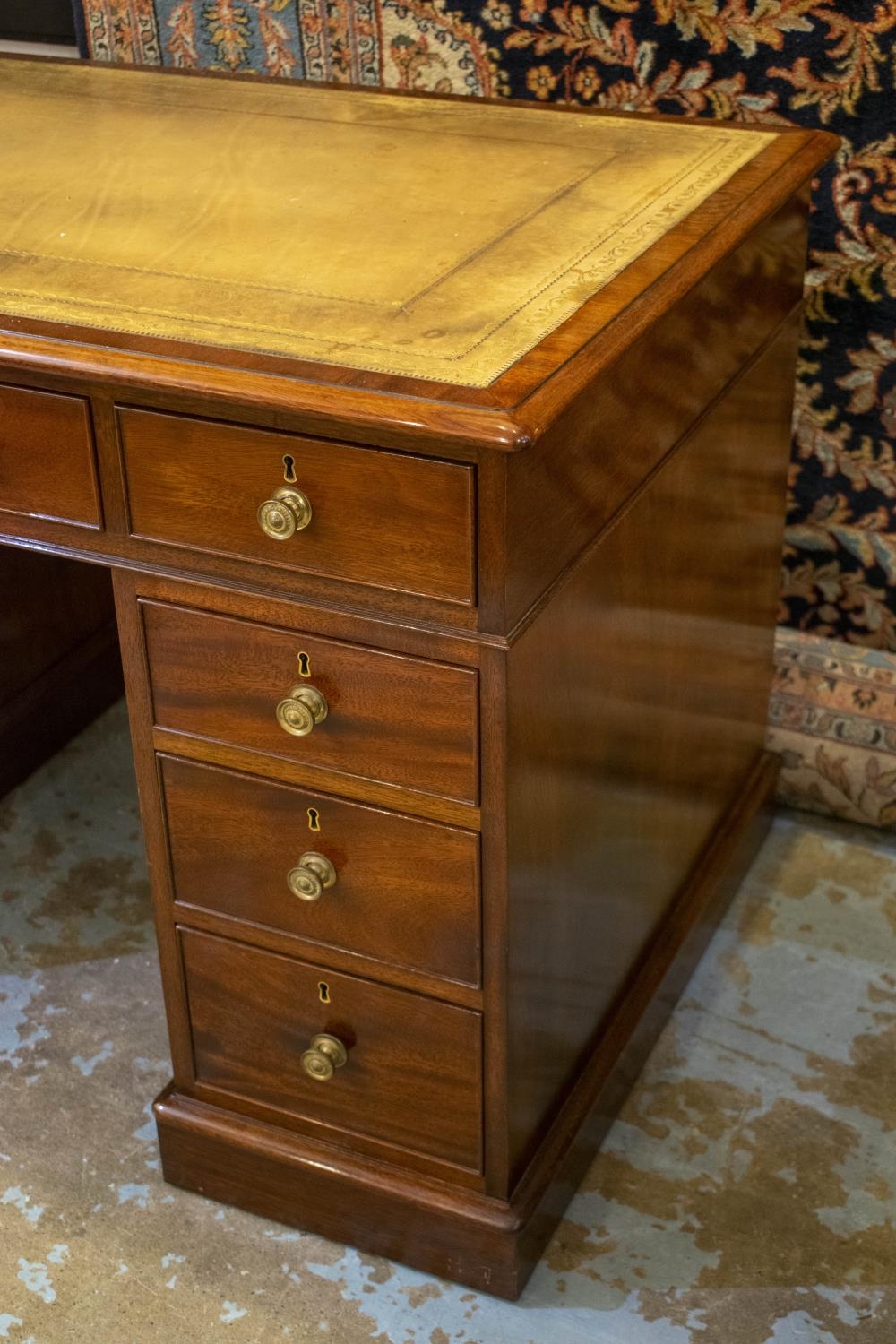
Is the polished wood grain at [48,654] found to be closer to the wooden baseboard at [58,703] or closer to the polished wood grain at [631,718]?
the wooden baseboard at [58,703]

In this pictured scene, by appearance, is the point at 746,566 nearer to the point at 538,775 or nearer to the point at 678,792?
the point at 678,792

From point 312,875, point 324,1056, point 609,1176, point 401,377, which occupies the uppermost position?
point 401,377

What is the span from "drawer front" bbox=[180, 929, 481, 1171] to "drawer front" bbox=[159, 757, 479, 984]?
0.05 metres

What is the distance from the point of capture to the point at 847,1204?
5.61 feet

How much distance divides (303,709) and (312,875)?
0.18m

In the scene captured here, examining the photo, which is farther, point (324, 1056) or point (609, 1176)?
point (609, 1176)

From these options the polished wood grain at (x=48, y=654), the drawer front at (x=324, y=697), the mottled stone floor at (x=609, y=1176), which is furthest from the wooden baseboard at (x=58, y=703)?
the drawer front at (x=324, y=697)

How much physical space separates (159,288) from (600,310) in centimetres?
37

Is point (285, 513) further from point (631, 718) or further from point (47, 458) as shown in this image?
point (631, 718)

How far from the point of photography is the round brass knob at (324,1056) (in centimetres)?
158

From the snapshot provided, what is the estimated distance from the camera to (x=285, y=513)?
4.27 feet

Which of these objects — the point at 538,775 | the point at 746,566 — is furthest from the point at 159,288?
the point at 746,566

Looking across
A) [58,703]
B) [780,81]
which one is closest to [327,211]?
[780,81]

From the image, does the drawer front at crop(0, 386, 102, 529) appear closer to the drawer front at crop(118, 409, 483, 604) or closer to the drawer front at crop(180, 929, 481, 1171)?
the drawer front at crop(118, 409, 483, 604)
